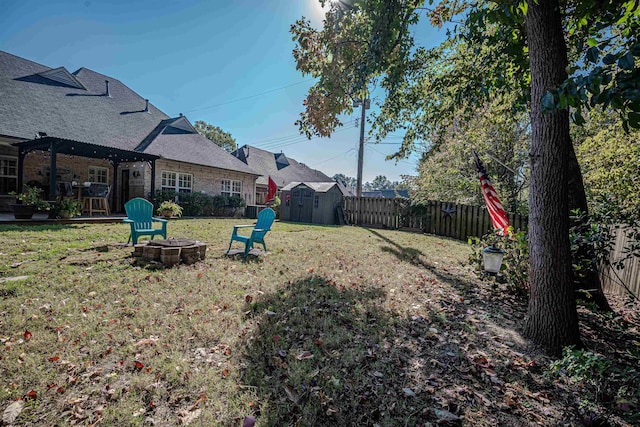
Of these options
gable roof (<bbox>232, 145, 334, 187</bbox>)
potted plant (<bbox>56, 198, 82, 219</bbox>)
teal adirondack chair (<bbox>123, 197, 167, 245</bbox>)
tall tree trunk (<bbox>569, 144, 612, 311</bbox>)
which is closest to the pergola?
potted plant (<bbox>56, 198, 82, 219</bbox>)

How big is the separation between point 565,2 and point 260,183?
21914 mm

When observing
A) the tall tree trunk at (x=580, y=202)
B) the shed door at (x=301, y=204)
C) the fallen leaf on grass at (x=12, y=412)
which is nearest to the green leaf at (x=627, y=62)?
the tall tree trunk at (x=580, y=202)

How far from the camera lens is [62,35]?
11438mm

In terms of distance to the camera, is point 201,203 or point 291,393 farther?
point 201,203

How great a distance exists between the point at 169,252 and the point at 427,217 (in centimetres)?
1052

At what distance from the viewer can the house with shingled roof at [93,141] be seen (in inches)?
416

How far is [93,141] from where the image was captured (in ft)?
38.8

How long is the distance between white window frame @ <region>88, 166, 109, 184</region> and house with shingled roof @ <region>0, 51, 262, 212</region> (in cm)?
4

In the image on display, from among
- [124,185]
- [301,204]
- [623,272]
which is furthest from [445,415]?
[124,185]

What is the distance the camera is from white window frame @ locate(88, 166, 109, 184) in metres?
13.0

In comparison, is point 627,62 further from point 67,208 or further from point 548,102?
point 67,208

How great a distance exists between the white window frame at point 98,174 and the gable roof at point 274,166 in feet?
36.0

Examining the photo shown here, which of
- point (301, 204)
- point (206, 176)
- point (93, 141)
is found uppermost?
point (93, 141)

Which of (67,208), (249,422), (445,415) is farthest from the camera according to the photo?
(67,208)
